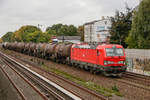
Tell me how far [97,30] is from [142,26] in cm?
4178

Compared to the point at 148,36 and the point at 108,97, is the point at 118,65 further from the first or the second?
the point at 148,36

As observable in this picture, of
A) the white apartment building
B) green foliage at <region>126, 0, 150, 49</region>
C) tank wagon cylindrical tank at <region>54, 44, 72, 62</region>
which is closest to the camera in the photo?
tank wagon cylindrical tank at <region>54, 44, 72, 62</region>

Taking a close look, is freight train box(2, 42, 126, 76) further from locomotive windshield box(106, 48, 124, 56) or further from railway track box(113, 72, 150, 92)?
railway track box(113, 72, 150, 92)

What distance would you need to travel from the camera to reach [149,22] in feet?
95.1

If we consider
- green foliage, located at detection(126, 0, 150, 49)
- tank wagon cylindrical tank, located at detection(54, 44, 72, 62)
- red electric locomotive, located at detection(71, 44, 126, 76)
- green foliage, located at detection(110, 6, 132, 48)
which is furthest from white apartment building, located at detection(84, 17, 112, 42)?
red electric locomotive, located at detection(71, 44, 126, 76)

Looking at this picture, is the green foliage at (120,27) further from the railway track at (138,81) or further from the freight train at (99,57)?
the railway track at (138,81)

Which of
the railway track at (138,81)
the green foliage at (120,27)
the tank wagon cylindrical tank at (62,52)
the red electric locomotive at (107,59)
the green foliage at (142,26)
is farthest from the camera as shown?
the green foliage at (120,27)

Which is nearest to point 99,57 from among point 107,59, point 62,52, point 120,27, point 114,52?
point 107,59

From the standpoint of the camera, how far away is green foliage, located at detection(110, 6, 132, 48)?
3769 cm

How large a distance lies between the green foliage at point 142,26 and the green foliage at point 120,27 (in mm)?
6143

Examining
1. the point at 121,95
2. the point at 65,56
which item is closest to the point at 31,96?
the point at 121,95

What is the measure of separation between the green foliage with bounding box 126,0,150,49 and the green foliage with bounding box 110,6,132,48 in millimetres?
6143

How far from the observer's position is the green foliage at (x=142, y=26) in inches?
1134

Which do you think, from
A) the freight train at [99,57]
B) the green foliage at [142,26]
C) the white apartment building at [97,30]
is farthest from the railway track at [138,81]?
the white apartment building at [97,30]
